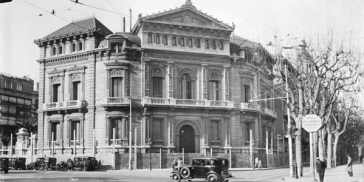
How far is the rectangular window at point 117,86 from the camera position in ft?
154

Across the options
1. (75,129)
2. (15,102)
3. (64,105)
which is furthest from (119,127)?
(15,102)

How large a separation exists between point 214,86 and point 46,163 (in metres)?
19.6

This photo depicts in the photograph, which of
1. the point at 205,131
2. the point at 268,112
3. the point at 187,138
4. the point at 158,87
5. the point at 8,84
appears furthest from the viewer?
the point at 8,84

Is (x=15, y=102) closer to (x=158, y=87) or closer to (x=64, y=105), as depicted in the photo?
(x=64, y=105)

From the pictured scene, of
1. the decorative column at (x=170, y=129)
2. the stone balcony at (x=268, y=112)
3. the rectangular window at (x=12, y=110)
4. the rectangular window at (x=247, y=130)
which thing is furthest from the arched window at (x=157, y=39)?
the rectangular window at (x=12, y=110)

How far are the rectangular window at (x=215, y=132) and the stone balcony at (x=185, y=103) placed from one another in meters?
2.11

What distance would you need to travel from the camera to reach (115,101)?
151ft

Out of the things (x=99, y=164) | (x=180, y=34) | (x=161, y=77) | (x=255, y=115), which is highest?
(x=180, y=34)

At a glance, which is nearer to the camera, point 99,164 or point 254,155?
point 99,164

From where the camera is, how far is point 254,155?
1875 inches

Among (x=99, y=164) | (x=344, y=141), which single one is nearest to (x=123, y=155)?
(x=99, y=164)

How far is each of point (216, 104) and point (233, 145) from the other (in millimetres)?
4986

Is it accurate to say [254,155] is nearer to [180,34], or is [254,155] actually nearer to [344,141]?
[180,34]

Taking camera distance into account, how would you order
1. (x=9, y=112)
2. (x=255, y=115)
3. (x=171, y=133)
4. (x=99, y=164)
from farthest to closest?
(x=9, y=112) < (x=255, y=115) < (x=171, y=133) < (x=99, y=164)
